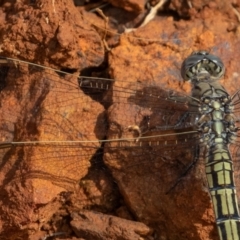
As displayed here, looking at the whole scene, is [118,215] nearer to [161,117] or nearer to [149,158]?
[149,158]

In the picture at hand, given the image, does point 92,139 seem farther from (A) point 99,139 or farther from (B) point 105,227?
(B) point 105,227

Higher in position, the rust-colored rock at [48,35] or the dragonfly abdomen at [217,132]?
the rust-colored rock at [48,35]

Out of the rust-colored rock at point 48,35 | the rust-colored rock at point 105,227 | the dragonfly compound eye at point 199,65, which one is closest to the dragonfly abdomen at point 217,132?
the dragonfly compound eye at point 199,65

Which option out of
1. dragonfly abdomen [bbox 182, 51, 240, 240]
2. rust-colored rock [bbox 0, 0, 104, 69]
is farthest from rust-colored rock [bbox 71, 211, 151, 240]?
rust-colored rock [bbox 0, 0, 104, 69]

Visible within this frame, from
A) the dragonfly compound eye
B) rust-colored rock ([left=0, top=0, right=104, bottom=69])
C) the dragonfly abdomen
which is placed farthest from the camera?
the dragonfly compound eye

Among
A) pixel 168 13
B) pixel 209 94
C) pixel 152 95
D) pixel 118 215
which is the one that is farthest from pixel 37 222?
pixel 168 13

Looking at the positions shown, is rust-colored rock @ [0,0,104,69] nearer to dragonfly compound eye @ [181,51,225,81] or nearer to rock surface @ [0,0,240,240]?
rock surface @ [0,0,240,240]

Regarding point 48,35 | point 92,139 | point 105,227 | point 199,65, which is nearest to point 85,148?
point 92,139

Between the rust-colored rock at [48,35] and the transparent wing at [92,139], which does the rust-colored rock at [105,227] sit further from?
the rust-colored rock at [48,35]

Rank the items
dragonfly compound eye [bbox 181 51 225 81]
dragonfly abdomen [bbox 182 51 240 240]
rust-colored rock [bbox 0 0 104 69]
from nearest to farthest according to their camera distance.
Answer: dragonfly abdomen [bbox 182 51 240 240]
rust-colored rock [bbox 0 0 104 69]
dragonfly compound eye [bbox 181 51 225 81]
